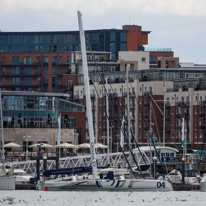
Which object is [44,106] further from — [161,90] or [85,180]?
[85,180]

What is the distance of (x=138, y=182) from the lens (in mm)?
80125

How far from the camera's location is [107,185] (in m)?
79.2

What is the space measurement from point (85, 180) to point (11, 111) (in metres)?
70.6

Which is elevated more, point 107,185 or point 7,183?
point 107,185

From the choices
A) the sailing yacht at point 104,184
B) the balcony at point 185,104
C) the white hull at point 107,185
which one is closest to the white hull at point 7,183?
the sailing yacht at point 104,184

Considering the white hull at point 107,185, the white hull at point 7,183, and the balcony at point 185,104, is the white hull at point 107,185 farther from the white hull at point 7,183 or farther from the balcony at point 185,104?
the balcony at point 185,104
